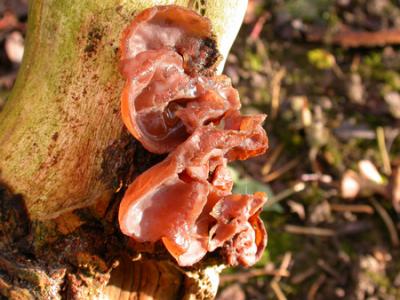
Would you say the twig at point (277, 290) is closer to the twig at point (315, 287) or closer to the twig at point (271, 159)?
the twig at point (315, 287)

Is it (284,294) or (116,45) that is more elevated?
(116,45)

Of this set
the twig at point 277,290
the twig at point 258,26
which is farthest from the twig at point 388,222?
the twig at point 258,26

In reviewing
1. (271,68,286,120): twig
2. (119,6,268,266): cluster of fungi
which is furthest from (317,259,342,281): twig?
(119,6,268,266): cluster of fungi

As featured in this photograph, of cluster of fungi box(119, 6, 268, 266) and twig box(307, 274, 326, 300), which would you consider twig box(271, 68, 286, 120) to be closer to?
twig box(307, 274, 326, 300)

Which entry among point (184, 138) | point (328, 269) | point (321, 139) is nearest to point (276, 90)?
point (321, 139)

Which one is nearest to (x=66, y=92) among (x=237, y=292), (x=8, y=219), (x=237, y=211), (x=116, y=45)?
(x=116, y=45)

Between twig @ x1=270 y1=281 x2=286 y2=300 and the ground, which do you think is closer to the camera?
twig @ x1=270 y1=281 x2=286 y2=300

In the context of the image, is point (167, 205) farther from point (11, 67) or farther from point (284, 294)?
point (11, 67)
